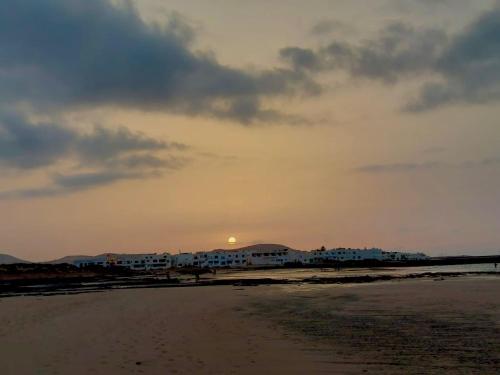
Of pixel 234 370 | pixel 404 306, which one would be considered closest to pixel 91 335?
pixel 234 370

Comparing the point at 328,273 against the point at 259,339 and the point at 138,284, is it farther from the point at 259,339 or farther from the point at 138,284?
the point at 259,339

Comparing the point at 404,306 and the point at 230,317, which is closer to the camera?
the point at 230,317

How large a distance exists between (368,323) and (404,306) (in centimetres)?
828

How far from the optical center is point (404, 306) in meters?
30.2

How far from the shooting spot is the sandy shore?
45.5 feet

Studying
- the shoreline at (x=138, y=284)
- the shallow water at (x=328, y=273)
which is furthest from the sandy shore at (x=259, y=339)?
the shallow water at (x=328, y=273)

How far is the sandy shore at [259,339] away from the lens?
45.5 feet

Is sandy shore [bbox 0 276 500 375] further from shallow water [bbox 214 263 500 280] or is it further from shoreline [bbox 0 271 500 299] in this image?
shallow water [bbox 214 263 500 280]

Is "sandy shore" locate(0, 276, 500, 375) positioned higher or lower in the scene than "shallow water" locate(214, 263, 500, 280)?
lower

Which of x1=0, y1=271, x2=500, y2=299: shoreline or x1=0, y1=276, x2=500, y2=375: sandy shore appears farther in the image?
x1=0, y1=271, x2=500, y2=299: shoreline

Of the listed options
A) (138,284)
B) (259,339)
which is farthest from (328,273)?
(259,339)

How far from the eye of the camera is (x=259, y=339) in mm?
19031

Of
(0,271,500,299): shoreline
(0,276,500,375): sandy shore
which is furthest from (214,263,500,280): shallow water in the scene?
(0,276,500,375): sandy shore

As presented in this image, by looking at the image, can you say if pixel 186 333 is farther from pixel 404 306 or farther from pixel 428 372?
pixel 404 306
